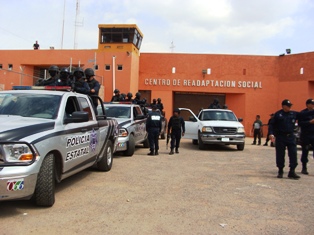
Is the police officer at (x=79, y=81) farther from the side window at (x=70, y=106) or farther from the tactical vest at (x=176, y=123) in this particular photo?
the tactical vest at (x=176, y=123)

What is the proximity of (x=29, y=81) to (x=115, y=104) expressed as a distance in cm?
1174

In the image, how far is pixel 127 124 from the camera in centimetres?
1000

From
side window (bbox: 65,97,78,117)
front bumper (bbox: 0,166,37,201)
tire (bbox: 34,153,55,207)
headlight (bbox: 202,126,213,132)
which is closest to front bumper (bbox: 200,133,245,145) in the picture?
headlight (bbox: 202,126,213,132)

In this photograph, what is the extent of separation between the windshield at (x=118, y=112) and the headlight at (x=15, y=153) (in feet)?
21.6

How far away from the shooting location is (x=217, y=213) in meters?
4.69

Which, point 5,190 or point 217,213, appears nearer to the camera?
point 5,190

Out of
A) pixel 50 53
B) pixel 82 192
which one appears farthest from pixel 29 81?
pixel 82 192

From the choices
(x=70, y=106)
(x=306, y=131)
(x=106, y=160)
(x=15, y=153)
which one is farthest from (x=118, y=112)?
(x=15, y=153)

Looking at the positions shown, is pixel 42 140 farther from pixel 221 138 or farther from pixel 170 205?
pixel 221 138

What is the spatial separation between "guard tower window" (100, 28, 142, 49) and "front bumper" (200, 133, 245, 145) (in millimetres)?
14490

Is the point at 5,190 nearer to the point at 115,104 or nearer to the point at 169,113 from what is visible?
the point at 115,104

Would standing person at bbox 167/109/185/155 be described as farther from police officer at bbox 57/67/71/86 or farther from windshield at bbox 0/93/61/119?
windshield at bbox 0/93/61/119

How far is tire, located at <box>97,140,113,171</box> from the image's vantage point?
23.9ft

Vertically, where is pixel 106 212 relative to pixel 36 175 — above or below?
below
